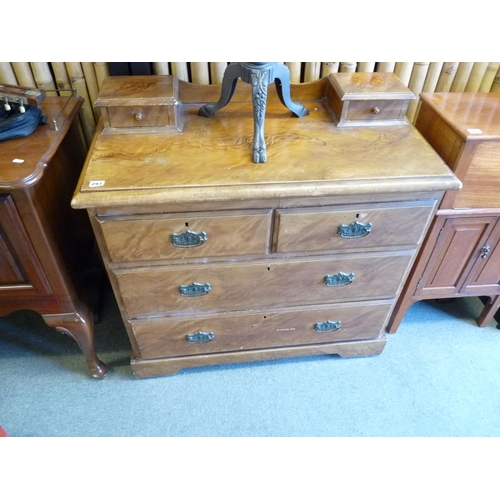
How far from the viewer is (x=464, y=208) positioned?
4.22 ft

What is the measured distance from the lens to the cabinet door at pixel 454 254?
1.33 m

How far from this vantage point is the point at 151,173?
101cm

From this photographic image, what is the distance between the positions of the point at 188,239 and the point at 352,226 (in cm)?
46

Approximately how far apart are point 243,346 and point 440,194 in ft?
2.71

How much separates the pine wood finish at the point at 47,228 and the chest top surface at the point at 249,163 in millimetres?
142

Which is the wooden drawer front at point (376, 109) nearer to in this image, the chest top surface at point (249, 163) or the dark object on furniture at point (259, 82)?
the chest top surface at point (249, 163)

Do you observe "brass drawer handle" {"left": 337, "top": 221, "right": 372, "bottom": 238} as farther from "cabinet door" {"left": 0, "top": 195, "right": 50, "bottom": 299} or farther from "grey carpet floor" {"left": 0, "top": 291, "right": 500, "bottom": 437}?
"cabinet door" {"left": 0, "top": 195, "right": 50, "bottom": 299}

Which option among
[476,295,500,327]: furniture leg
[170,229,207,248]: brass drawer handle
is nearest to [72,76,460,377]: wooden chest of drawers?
[170,229,207,248]: brass drawer handle

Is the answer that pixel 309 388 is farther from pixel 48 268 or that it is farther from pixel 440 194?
pixel 48 268

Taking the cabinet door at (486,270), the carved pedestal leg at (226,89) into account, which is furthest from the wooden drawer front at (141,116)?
the cabinet door at (486,270)

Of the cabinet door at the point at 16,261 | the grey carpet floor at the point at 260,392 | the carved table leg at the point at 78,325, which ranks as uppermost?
the cabinet door at the point at 16,261

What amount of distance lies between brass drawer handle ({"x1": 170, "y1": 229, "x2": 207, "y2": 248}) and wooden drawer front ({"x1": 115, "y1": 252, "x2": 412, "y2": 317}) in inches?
3.6

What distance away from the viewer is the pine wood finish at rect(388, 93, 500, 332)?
3.86 feet
